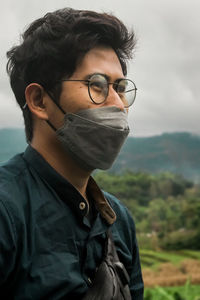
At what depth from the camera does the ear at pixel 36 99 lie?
7.17ft

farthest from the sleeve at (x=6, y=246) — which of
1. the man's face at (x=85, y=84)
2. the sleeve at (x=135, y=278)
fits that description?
the sleeve at (x=135, y=278)

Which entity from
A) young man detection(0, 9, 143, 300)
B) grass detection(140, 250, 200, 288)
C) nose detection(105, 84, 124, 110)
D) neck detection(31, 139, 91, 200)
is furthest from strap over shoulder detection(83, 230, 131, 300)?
grass detection(140, 250, 200, 288)

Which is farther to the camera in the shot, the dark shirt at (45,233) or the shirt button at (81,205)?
the shirt button at (81,205)

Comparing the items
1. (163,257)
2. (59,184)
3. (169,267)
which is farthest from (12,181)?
(163,257)

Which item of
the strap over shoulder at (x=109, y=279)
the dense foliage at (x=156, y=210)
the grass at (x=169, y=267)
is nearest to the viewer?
the strap over shoulder at (x=109, y=279)

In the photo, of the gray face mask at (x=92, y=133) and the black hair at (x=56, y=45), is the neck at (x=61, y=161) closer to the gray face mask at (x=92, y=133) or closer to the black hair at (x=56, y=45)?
the gray face mask at (x=92, y=133)

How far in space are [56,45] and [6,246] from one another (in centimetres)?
113

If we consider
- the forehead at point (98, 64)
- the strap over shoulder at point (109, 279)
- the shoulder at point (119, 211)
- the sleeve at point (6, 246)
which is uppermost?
the forehead at point (98, 64)

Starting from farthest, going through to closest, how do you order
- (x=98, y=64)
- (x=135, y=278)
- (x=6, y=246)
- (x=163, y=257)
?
(x=163, y=257), (x=135, y=278), (x=98, y=64), (x=6, y=246)

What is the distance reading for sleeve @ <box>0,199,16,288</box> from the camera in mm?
1753

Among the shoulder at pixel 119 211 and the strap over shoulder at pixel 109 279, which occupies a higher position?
the shoulder at pixel 119 211

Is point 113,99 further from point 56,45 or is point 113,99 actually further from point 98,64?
point 56,45

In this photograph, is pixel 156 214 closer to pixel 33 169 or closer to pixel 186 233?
pixel 186 233

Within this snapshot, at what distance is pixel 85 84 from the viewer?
211 cm
